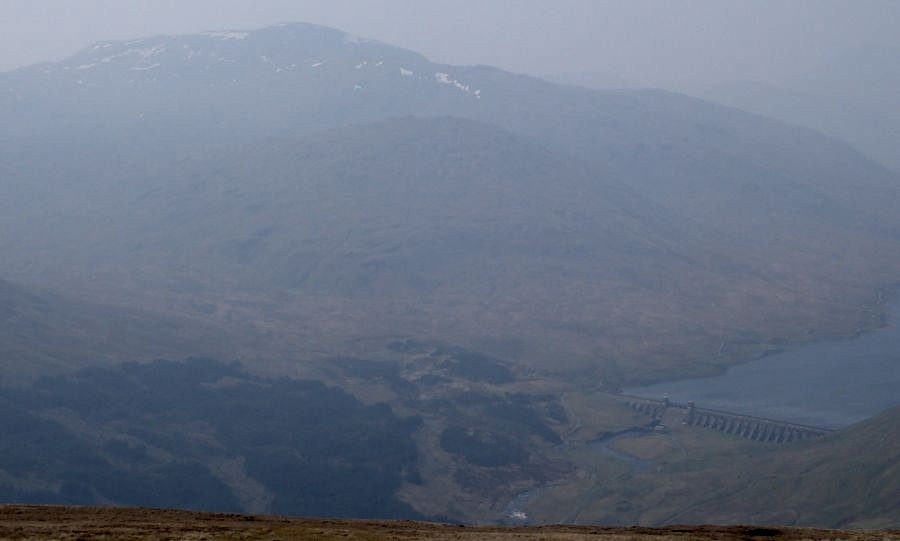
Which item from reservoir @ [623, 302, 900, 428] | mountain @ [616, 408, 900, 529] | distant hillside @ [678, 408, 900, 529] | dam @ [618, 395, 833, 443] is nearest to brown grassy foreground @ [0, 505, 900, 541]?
distant hillside @ [678, 408, 900, 529]

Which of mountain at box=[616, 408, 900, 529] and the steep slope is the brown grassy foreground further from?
mountain at box=[616, 408, 900, 529]

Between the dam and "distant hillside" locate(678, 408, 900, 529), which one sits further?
the dam

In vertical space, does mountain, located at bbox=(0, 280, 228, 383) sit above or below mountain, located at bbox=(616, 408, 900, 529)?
below

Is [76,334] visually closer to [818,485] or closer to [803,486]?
[803,486]

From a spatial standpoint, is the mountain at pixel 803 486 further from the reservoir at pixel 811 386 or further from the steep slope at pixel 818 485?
the reservoir at pixel 811 386

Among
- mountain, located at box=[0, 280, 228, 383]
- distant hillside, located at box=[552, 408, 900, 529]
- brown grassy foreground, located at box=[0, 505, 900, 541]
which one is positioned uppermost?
brown grassy foreground, located at box=[0, 505, 900, 541]

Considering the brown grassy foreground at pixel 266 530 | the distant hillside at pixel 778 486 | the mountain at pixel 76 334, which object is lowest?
the mountain at pixel 76 334

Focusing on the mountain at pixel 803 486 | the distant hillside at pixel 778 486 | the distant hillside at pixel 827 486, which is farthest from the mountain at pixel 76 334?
the distant hillside at pixel 827 486
